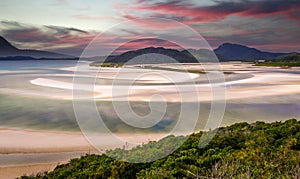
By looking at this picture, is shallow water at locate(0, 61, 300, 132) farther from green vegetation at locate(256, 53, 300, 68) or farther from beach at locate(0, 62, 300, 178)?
green vegetation at locate(256, 53, 300, 68)

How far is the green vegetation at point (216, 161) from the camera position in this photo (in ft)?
16.7

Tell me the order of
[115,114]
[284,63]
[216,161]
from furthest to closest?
[284,63], [115,114], [216,161]

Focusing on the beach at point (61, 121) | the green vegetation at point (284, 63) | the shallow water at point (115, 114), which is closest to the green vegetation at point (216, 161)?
the beach at point (61, 121)

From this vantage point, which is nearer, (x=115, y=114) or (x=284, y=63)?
(x=115, y=114)

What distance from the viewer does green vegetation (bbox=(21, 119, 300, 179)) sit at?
Result: 5086 millimetres

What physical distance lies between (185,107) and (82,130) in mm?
6508

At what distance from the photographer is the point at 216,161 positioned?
19.4 feet

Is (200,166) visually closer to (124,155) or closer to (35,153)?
(124,155)

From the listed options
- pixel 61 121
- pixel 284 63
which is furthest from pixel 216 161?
pixel 284 63

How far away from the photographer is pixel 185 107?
1762 centimetres

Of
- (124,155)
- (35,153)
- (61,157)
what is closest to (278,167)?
(124,155)

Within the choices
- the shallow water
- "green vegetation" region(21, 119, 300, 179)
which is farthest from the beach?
"green vegetation" region(21, 119, 300, 179)

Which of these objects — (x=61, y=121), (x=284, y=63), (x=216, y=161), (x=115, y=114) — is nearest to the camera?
(x=216, y=161)

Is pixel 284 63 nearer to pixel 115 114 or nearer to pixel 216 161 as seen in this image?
pixel 115 114
